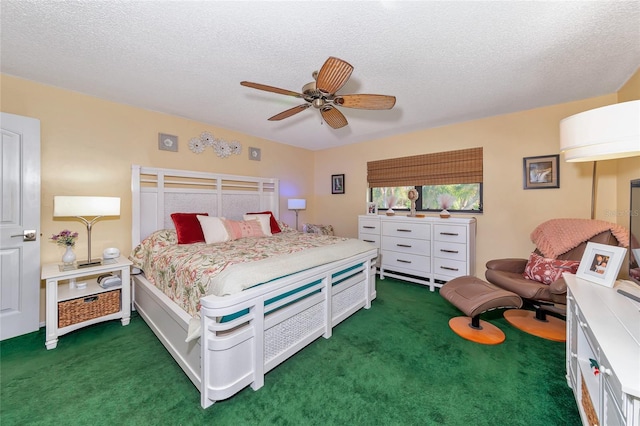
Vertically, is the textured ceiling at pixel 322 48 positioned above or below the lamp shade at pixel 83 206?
above

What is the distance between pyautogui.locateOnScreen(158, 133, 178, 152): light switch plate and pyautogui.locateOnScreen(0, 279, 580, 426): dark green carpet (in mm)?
2223

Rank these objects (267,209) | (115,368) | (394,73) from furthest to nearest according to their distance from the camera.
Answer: (267,209), (394,73), (115,368)

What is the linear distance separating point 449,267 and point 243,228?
284cm

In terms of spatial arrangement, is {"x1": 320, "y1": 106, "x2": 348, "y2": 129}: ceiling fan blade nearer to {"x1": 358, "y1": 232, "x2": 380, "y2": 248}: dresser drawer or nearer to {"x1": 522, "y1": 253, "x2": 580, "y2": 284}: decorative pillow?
{"x1": 358, "y1": 232, "x2": 380, "y2": 248}: dresser drawer

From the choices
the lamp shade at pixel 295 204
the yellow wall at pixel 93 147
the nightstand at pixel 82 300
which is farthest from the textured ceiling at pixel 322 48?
the lamp shade at pixel 295 204

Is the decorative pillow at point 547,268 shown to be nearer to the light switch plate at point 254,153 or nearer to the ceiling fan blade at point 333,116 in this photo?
the ceiling fan blade at point 333,116

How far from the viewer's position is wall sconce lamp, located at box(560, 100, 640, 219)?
1134mm

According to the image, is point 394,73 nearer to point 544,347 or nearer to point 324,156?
point 544,347

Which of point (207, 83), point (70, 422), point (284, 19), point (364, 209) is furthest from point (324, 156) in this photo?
point (70, 422)

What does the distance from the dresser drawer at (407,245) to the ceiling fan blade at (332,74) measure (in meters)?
2.59

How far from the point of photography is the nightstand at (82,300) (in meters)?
2.12

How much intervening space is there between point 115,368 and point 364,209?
12.9ft

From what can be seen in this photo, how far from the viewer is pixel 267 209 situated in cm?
443

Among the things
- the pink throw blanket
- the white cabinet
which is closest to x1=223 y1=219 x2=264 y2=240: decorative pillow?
the white cabinet
